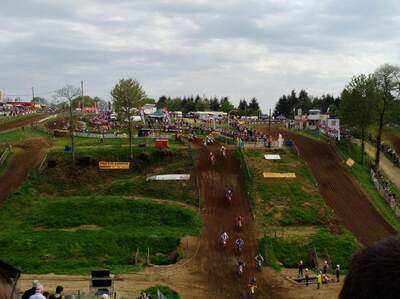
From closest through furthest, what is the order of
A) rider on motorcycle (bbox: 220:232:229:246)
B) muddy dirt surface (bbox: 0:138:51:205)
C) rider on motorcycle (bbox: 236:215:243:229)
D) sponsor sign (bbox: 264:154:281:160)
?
rider on motorcycle (bbox: 220:232:229:246)
rider on motorcycle (bbox: 236:215:243:229)
muddy dirt surface (bbox: 0:138:51:205)
sponsor sign (bbox: 264:154:281:160)

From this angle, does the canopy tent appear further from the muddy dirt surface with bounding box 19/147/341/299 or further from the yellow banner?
the muddy dirt surface with bounding box 19/147/341/299

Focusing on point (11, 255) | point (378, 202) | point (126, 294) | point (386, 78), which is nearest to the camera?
point (126, 294)

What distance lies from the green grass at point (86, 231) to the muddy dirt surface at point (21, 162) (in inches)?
69.6

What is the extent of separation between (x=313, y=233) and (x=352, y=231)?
389 centimetres

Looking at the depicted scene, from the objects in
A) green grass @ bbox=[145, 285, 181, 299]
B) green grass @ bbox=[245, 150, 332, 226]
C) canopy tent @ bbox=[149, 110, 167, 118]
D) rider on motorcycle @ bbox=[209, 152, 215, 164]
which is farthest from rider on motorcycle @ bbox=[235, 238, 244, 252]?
canopy tent @ bbox=[149, 110, 167, 118]

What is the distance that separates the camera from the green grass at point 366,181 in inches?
1928

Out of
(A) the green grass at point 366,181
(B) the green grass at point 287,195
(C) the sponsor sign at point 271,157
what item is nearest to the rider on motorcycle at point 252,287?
(B) the green grass at point 287,195

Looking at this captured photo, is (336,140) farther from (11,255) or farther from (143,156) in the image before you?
(11,255)

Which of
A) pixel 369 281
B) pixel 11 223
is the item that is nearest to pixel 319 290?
pixel 11 223

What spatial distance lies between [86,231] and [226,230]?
12.0 meters

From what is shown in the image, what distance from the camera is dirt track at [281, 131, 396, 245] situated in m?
45.5

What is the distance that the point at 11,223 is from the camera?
144 feet

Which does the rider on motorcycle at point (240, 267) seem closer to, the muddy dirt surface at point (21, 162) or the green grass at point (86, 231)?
the green grass at point (86, 231)

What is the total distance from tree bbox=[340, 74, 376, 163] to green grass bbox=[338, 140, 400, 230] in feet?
8.58
